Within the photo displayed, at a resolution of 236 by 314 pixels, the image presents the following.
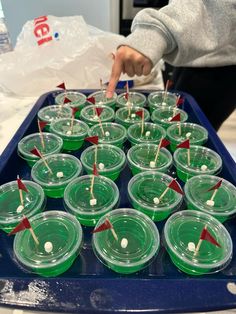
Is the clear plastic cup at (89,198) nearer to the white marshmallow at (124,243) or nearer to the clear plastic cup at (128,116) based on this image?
the white marshmallow at (124,243)

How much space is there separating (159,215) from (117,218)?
118 millimetres

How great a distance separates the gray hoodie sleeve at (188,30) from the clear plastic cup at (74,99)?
13.0 inches

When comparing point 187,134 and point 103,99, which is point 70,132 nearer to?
point 103,99

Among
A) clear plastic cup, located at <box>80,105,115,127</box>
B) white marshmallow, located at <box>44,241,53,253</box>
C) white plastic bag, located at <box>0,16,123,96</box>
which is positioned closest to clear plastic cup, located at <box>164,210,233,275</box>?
white marshmallow, located at <box>44,241,53,253</box>

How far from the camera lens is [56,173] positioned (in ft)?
2.92

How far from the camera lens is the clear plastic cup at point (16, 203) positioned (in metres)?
0.70

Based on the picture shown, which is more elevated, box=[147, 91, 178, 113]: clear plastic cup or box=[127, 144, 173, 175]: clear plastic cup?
box=[147, 91, 178, 113]: clear plastic cup

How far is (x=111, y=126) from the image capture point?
109 cm

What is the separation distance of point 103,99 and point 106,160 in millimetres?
373

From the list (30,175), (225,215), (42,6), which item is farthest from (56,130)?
(42,6)

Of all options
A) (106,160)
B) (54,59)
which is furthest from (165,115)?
(54,59)

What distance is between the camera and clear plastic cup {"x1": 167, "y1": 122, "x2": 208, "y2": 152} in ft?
3.25

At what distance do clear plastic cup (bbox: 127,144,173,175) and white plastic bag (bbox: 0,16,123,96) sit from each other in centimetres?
53

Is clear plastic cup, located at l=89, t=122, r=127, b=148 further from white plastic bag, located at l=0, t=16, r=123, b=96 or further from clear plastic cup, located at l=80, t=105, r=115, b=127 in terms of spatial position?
white plastic bag, located at l=0, t=16, r=123, b=96
